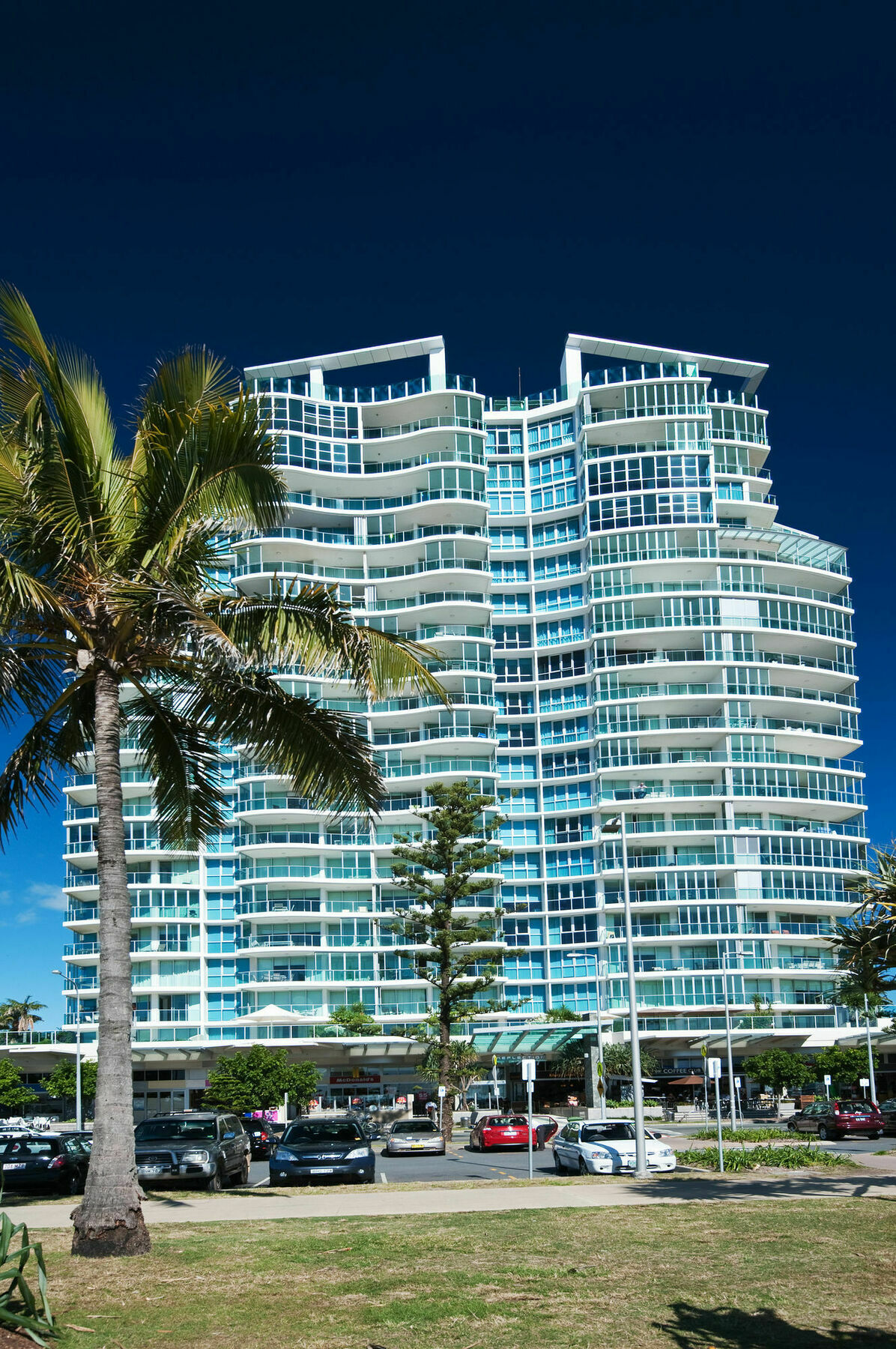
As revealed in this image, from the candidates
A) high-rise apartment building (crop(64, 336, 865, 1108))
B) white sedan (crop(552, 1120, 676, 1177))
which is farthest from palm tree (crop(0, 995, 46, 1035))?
white sedan (crop(552, 1120, 676, 1177))

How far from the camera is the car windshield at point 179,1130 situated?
76.8ft

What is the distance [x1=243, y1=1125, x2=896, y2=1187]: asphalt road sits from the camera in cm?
2942

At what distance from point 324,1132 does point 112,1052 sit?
434 inches

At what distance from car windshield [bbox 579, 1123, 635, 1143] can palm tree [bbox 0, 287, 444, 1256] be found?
49.6 feet

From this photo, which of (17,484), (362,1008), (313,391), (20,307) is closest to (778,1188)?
(17,484)

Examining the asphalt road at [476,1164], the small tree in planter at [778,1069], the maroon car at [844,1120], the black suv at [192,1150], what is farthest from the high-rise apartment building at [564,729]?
the black suv at [192,1150]

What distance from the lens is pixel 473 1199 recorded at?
66.2ft

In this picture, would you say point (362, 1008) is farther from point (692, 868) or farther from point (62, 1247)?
point (62, 1247)

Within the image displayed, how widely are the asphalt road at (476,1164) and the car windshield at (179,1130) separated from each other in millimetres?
2699

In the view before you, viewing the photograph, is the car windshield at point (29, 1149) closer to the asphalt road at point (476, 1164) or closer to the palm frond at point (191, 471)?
the asphalt road at point (476, 1164)

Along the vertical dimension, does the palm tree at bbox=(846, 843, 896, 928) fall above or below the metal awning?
above

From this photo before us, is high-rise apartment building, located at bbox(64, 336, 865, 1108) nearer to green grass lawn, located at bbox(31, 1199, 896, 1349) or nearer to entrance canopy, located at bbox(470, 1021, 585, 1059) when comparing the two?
entrance canopy, located at bbox(470, 1021, 585, 1059)

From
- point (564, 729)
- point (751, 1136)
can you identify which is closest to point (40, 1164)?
point (751, 1136)

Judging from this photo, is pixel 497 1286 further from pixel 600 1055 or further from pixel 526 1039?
pixel 526 1039
